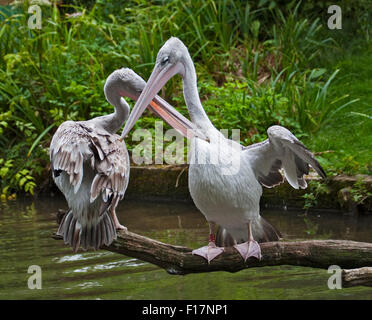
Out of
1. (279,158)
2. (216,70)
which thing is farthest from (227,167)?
(216,70)

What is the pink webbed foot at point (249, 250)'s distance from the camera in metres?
3.49

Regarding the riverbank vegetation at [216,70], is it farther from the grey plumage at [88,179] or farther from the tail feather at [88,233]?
the tail feather at [88,233]

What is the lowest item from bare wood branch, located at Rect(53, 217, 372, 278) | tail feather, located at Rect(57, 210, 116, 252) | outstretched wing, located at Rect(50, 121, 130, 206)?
bare wood branch, located at Rect(53, 217, 372, 278)

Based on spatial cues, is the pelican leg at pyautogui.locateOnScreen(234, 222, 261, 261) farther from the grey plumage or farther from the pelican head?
the pelican head

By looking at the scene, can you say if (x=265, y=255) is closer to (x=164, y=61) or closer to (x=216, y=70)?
(x=164, y=61)

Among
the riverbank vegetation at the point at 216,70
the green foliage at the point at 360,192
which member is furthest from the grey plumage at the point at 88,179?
the riverbank vegetation at the point at 216,70

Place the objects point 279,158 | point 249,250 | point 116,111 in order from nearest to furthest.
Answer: point 249,250, point 279,158, point 116,111

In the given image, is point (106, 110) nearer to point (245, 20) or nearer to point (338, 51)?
point (245, 20)

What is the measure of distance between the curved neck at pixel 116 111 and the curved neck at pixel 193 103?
0.56m

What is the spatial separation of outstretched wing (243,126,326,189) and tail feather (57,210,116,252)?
34.0 inches

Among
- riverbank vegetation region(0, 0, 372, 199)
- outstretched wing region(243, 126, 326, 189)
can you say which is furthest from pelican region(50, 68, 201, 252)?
riverbank vegetation region(0, 0, 372, 199)

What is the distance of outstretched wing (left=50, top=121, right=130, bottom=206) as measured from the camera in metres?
3.59

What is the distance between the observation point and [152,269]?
5.23 meters

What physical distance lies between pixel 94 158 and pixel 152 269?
5.81ft
